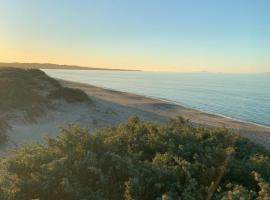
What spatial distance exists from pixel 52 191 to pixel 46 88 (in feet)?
77.9

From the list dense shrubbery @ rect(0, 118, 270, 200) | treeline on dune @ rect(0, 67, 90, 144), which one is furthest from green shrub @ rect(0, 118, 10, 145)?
dense shrubbery @ rect(0, 118, 270, 200)

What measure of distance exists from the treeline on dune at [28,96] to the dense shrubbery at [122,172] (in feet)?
39.7

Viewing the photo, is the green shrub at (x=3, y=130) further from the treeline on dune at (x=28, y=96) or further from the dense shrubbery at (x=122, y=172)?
the dense shrubbery at (x=122, y=172)

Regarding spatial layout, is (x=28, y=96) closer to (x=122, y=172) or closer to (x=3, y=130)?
(x=3, y=130)

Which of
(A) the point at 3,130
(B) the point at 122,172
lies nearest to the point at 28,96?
(A) the point at 3,130

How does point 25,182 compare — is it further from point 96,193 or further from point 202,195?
point 202,195

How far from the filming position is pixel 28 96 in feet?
85.1

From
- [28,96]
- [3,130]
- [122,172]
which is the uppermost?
[122,172]

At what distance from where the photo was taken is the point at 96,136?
26.2 feet

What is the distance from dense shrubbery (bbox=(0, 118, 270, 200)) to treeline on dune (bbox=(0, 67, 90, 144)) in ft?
39.7

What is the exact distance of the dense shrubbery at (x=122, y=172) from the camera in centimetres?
627

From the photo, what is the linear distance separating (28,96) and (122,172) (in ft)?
66.0

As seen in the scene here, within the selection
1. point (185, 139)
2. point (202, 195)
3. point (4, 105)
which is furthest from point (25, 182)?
point (4, 105)

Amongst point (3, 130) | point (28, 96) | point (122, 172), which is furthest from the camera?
point (28, 96)
